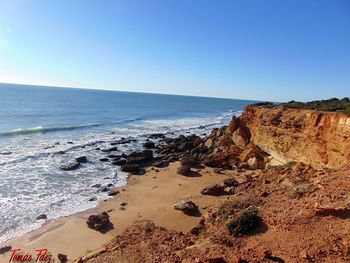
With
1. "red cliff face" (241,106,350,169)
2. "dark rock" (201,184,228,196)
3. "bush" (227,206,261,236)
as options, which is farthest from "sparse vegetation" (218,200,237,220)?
"red cliff face" (241,106,350,169)

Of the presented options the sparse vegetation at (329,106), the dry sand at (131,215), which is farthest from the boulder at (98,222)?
the sparse vegetation at (329,106)

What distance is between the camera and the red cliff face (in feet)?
56.4

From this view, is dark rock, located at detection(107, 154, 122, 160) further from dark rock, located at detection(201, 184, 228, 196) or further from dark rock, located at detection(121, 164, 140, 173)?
dark rock, located at detection(201, 184, 228, 196)

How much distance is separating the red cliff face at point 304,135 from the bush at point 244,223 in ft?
27.2

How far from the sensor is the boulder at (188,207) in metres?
15.4

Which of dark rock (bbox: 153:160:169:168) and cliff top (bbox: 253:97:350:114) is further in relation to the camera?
dark rock (bbox: 153:160:169:168)

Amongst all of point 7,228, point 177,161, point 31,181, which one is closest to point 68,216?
point 7,228

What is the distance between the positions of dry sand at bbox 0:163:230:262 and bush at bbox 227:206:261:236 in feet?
12.6

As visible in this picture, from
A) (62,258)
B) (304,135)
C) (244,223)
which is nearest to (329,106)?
(304,135)

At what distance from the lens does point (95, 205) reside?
55.4 ft

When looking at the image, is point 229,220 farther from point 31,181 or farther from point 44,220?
point 31,181

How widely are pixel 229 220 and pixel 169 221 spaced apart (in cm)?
464

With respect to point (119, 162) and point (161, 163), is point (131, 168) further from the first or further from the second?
point (161, 163)

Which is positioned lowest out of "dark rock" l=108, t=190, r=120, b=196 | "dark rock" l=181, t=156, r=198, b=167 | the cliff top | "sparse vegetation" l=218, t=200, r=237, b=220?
"dark rock" l=108, t=190, r=120, b=196
